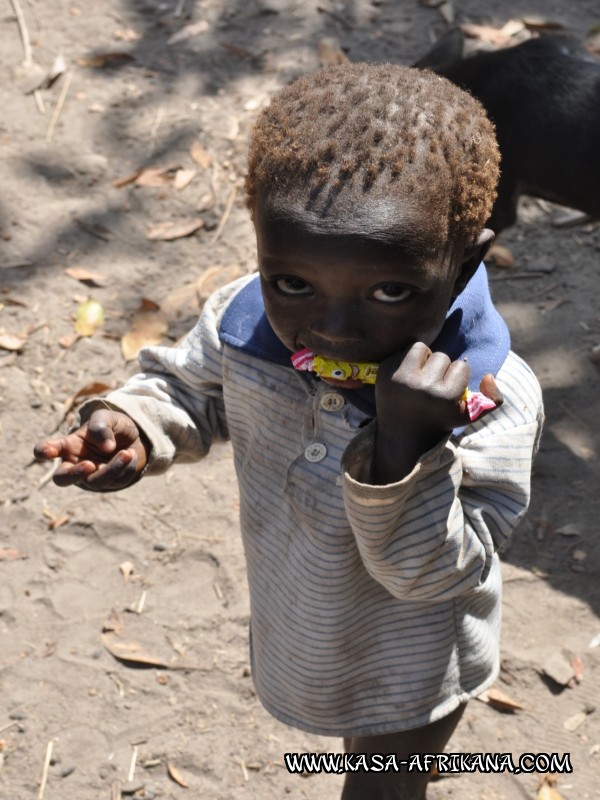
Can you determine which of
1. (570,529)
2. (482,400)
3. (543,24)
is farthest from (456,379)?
(543,24)

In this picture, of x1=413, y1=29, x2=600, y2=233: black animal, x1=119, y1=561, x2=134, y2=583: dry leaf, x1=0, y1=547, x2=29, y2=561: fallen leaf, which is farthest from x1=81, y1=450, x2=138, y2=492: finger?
x1=413, y1=29, x2=600, y2=233: black animal

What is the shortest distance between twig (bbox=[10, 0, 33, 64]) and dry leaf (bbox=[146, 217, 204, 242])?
155 centimetres

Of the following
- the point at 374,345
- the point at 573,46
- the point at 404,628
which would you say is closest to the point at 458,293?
the point at 374,345

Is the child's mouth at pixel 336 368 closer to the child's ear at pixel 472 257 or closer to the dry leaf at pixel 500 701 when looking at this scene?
the child's ear at pixel 472 257

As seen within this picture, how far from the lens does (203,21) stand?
617 centimetres

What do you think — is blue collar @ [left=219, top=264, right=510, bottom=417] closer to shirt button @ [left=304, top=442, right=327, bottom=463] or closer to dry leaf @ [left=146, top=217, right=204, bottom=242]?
shirt button @ [left=304, top=442, right=327, bottom=463]

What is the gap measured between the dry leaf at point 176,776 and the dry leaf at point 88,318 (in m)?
2.00

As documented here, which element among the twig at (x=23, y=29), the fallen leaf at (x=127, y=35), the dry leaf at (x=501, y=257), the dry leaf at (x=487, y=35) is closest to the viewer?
the dry leaf at (x=501, y=257)

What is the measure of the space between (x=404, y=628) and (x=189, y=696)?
1.30 meters

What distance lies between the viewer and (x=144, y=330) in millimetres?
4340

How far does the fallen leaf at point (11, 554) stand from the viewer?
349 cm

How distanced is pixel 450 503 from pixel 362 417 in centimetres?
25

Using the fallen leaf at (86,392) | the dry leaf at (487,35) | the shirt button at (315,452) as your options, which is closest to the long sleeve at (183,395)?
the shirt button at (315,452)

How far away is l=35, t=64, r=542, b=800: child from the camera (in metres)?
1.57
